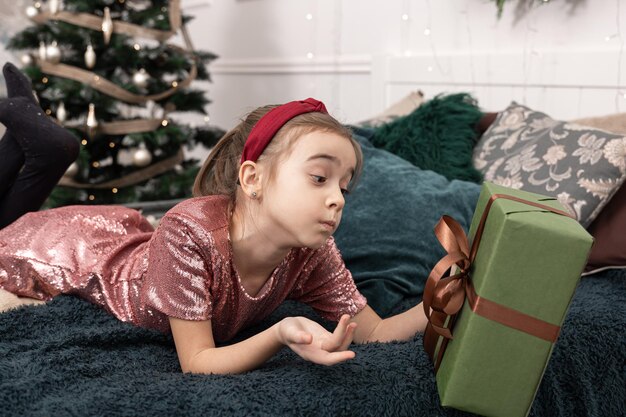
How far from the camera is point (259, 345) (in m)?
0.99

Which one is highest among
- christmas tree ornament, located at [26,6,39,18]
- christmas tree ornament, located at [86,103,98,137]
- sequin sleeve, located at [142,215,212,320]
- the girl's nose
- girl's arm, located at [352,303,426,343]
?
christmas tree ornament, located at [26,6,39,18]

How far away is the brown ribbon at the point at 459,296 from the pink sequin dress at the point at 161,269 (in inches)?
14.0

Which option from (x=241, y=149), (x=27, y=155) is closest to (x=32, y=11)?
(x=27, y=155)

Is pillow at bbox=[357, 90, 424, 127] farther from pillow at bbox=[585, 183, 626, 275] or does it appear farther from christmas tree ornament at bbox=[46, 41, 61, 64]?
christmas tree ornament at bbox=[46, 41, 61, 64]

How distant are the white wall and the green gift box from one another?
4.02ft

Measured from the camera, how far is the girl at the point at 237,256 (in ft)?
3.41

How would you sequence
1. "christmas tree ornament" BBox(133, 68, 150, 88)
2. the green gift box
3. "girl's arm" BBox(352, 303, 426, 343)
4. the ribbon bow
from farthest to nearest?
1. "christmas tree ornament" BBox(133, 68, 150, 88)
2. "girl's arm" BBox(352, 303, 426, 343)
3. the ribbon bow
4. the green gift box

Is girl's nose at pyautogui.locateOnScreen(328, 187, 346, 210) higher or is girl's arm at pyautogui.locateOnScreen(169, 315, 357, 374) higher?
girl's nose at pyautogui.locateOnScreen(328, 187, 346, 210)

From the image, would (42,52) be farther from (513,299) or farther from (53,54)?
(513,299)

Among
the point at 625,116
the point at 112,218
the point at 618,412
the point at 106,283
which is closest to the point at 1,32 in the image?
the point at 112,218

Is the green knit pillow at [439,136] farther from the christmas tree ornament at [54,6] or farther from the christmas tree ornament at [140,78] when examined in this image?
the christmas tree ornament at [54,6]

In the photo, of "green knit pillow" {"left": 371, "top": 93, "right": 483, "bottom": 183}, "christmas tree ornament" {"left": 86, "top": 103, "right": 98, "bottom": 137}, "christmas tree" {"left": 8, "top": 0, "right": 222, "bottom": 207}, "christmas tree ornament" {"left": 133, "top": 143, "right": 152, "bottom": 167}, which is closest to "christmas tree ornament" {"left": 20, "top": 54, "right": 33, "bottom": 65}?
"christmas tree" {"left": 8, "top": 0, "right": 222, "bottom": 207}

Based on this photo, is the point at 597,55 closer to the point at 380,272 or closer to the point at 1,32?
the point at 380,272

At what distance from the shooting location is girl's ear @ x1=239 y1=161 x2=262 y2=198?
1120 mm
